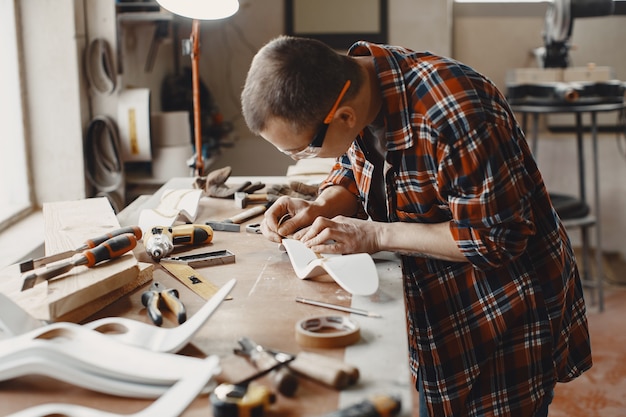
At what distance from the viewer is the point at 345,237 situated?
1599 millimetres

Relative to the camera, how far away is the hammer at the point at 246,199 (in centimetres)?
226

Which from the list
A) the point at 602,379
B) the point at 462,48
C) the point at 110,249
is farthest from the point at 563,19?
the point at 110,249

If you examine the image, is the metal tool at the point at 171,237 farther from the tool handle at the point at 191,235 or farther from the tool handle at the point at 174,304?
the tool handle at the point at 174,304

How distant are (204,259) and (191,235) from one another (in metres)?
0.14

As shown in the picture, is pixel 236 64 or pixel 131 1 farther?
pixel 236 64

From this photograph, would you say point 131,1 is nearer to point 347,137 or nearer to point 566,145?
point 347,137

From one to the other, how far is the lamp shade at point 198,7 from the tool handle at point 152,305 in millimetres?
1066

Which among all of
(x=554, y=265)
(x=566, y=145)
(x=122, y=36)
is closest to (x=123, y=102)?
(x=122, y=36)

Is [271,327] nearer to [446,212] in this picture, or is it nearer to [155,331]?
[155,331]

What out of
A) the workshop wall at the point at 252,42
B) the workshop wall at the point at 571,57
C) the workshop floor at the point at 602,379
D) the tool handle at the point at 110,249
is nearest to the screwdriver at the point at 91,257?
the tool handle at the point at 110,249

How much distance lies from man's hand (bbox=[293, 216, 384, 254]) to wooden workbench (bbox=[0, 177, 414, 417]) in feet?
0.24

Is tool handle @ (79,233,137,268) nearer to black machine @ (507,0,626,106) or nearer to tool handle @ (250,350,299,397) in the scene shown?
tool handle @ (250,350,299,397)

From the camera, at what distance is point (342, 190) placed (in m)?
1.94

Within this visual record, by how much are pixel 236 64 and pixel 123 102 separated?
1851mm
